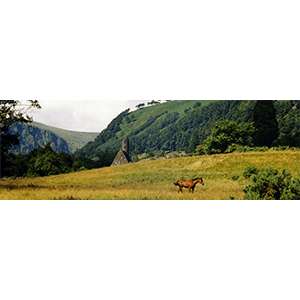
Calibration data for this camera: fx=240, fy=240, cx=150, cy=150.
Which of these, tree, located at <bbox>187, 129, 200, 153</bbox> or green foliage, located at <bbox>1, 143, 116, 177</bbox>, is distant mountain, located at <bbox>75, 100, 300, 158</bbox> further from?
green foliage, located at <bbox>1, 143, 116, 177</bbox>

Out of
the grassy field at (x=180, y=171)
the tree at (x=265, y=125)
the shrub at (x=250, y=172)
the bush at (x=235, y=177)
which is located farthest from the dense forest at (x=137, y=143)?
the bush at (x=235, y=177)

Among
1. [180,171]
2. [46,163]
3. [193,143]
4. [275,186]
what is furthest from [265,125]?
[46,163]

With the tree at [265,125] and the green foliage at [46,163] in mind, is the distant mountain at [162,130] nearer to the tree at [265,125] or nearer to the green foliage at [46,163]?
the green foliage at [46,163]

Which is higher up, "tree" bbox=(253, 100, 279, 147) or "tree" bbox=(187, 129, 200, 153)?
"tree" bbox=(253, 100, 279, 147)

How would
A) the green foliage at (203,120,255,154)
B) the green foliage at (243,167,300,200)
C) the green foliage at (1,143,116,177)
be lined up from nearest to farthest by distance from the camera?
1. the green foliage at (243,167,300,200)
2. the green foliage at (1,143,116,177)
3. the green foliage at (203,120,255,154)

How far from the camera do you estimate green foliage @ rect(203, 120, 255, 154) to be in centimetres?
3027

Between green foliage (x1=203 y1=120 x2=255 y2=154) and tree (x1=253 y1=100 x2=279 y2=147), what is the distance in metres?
1.25

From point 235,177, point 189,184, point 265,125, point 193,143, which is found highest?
point 265,125

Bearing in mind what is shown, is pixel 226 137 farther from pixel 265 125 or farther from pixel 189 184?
pixel 189 184

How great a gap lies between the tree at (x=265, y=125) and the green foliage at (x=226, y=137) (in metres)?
1.25

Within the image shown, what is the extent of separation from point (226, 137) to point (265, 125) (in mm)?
7489

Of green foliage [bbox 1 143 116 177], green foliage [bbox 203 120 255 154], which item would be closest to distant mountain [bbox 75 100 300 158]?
green foliage [bbox 1 143 116 177]

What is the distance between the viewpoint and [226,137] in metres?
30.9
